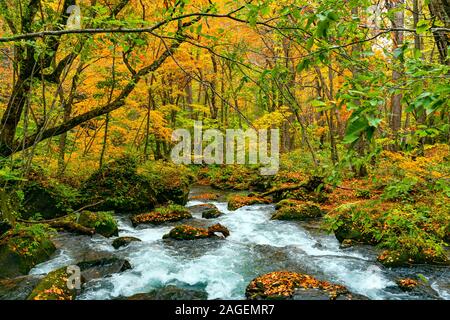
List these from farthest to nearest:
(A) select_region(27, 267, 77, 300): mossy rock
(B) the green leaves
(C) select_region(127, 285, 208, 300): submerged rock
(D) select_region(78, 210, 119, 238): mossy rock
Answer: (D) select_region(78, 210, 119, 238): mossy rock → (C) select_region(127, 285, 208, 300): submerged rock → (A) select_region(27, 267, 77, 300): mossy rock → (B) the green leaves

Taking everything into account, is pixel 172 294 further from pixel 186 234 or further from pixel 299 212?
pixel 299 212

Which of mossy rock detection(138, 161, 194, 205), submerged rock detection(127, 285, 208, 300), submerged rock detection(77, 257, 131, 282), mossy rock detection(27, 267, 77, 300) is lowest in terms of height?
submerged rock detection(127, 285, 208, 300)

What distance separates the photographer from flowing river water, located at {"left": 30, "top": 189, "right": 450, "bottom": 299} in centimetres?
622

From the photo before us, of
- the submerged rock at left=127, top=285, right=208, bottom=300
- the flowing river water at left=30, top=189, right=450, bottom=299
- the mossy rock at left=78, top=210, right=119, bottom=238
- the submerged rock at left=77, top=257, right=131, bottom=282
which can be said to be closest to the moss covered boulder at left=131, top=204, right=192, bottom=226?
the flowing river water at left=30, top=189, right=450, bottom=299

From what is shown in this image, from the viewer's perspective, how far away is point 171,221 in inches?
432

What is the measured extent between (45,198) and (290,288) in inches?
330

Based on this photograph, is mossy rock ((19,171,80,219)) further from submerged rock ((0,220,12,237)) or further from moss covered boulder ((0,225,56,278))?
submerged rock ((0,220,12,237))

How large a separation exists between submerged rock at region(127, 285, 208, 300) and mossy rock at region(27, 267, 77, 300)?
104 cm

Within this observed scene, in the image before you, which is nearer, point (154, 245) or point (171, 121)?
point (154, 245)

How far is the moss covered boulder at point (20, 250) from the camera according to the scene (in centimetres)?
644

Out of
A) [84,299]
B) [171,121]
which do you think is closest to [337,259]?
[84,299]

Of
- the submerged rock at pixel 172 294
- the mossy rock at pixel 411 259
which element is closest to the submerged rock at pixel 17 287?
the submerged rock at pixel 172 294

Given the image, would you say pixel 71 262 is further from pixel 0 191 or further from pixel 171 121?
pixel 171 121
